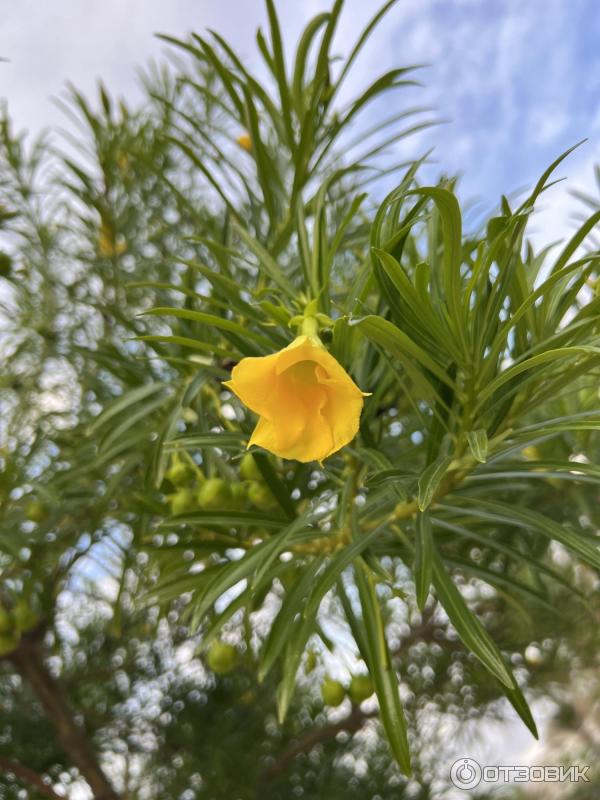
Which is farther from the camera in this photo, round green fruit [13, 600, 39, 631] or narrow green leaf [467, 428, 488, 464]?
Answer: round green fruit [13, 600, 39, 631]

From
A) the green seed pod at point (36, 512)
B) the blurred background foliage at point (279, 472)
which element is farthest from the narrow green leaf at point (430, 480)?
the green seed pod at point (36, 512)

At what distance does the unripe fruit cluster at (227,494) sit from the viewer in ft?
1.94

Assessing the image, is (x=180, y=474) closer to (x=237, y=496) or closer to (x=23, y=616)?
(x=237, y=496)

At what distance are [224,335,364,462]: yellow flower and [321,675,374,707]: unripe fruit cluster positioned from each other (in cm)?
35

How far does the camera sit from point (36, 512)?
0.79 m

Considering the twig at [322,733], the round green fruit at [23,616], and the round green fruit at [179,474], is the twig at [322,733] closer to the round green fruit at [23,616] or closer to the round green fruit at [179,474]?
the round green fruit at [23,616]

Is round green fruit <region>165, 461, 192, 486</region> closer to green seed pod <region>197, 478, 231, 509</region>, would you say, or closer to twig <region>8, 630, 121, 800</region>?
green seed pod <region>197, 478, 231, 509</region>

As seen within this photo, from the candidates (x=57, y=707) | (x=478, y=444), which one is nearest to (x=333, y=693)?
(x=478, y=444)

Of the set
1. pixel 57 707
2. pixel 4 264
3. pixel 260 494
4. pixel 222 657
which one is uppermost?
pixel 4 264

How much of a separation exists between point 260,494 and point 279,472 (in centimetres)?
5

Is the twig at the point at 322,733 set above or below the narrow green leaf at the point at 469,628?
below

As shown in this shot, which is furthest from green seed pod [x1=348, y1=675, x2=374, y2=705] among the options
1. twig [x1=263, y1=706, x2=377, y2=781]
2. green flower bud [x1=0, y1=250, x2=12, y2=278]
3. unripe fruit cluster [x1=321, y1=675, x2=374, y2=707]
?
green flower bud [x1=0, y1=250, x2=12, y2=278]

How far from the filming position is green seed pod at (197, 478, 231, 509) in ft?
1.94

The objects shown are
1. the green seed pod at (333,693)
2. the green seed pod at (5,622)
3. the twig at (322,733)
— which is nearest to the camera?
the green seed pod at (333,693)
